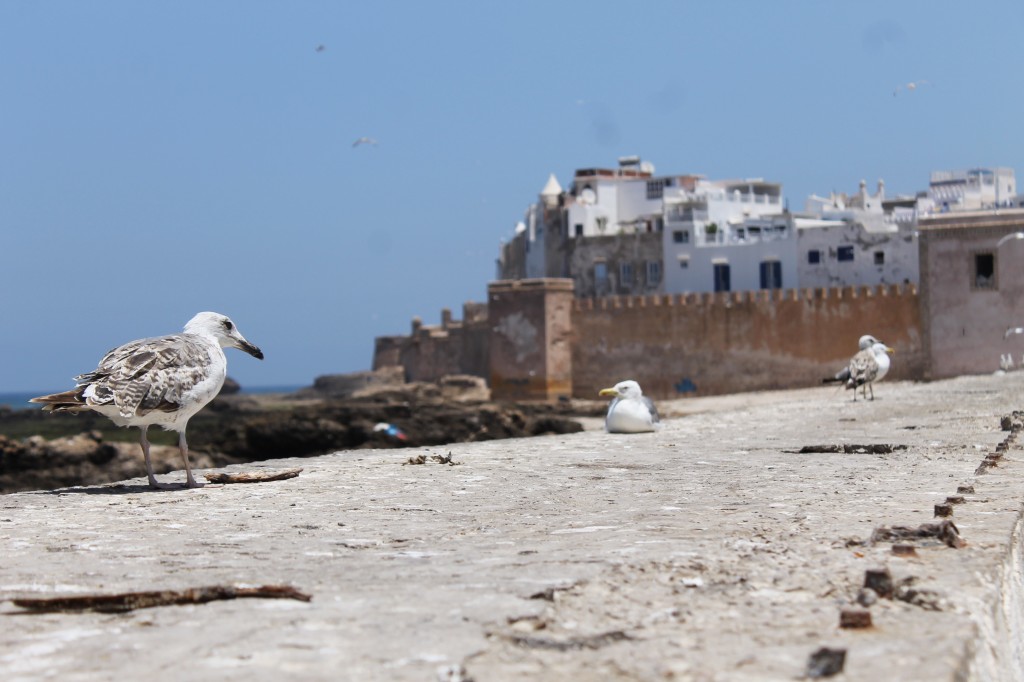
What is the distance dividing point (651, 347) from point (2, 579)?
3265 centimetres

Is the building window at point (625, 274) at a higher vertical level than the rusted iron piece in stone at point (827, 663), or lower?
higher

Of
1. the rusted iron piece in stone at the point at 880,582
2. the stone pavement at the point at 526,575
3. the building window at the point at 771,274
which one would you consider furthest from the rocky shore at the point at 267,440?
the building window at the point at 771,274

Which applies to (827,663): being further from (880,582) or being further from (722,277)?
(722,277)

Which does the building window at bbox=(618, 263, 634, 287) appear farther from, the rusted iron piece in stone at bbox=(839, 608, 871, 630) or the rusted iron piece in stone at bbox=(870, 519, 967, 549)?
the rusted iron piece in stone at bbox=(839, 608, 871, 630)

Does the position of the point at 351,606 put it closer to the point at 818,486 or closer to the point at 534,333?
the point at 818,486

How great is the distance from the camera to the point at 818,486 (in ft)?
20.4

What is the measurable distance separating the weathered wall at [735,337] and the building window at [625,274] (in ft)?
28.7

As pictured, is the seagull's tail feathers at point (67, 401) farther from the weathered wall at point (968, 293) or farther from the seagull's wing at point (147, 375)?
the weathered wall at point (968, 293)

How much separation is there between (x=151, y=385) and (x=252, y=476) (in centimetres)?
89

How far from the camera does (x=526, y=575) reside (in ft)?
12.0

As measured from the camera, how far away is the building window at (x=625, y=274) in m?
45.9

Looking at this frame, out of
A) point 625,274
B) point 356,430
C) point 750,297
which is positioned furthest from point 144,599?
point 625,274

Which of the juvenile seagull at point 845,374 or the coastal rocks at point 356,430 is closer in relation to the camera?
the juvenile seagull at point 845,374

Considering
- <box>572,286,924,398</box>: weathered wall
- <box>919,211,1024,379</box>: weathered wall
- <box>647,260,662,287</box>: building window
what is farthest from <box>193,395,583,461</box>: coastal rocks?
<box>647,260,662,287</box>: building window
